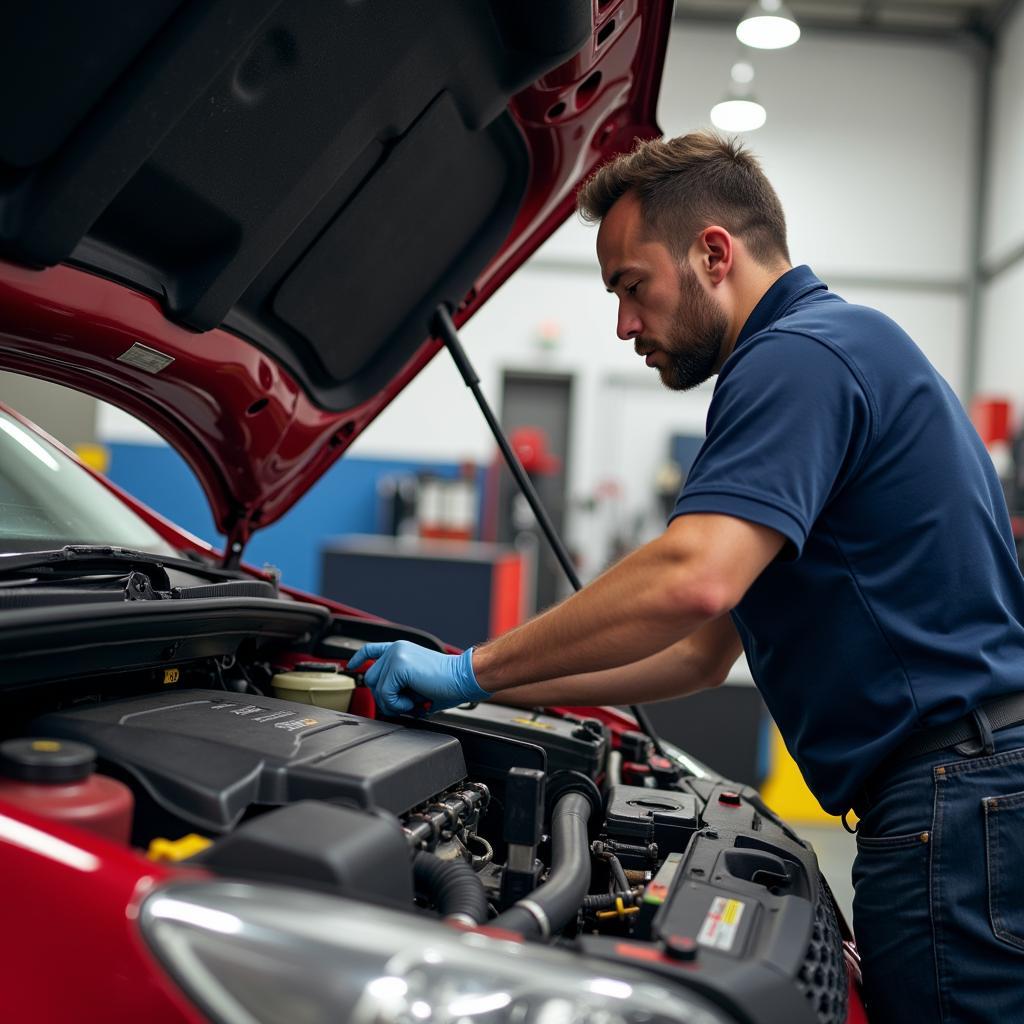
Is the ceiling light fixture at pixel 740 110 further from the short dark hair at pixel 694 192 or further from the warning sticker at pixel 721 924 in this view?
the warning sticker at pixel 721 924

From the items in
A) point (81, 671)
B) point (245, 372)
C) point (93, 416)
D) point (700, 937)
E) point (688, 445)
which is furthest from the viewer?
point (688, 445)

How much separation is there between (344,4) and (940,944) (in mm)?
1305

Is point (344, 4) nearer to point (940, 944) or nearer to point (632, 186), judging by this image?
point (632, 186)

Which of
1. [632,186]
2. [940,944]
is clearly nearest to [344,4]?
[632,186]

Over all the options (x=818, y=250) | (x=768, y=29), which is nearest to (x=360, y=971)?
(x=768, y=29)

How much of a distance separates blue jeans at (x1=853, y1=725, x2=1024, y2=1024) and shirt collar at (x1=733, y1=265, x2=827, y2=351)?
62 centimetres

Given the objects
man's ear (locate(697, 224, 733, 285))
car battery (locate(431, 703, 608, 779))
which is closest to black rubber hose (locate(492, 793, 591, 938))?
car battery (locate(431, 703, 608, 779))

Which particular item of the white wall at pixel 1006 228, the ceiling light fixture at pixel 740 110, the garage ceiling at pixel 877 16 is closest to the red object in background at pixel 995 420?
the white wall at pixel 1006 228

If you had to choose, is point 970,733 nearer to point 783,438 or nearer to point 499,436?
point 783,438

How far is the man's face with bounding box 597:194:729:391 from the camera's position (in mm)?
1454

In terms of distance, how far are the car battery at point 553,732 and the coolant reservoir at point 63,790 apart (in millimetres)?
648

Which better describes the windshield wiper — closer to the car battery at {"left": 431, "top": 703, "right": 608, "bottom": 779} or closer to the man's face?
the car battery at {"left": 431, "top": 703, "right": 608, "bottom": 779}

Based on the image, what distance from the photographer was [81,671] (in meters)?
1.17

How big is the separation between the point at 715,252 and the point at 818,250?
8121 mm
